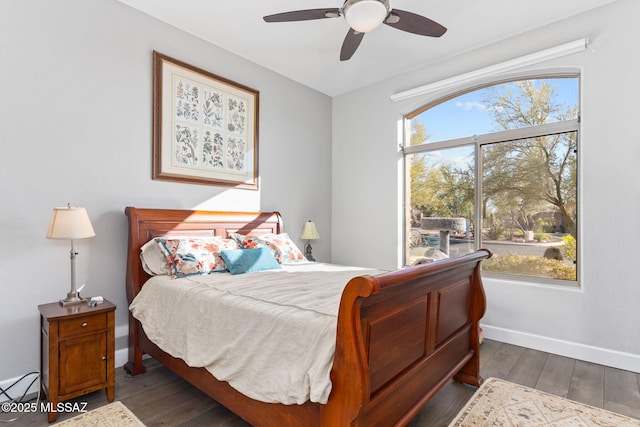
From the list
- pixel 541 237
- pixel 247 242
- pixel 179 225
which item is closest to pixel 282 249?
pixel 247 242

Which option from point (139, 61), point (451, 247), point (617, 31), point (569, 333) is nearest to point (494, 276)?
point (451, 247)

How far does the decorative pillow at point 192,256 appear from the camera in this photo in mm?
2533

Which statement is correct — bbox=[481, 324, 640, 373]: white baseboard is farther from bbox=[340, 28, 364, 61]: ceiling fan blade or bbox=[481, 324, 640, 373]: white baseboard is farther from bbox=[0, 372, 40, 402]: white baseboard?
bbox=[0, 372, 40, 402]: white baseboard

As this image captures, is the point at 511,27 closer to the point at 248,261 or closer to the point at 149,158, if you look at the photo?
the point at 248,261

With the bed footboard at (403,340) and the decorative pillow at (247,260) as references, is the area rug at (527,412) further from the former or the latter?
the decorative pillow at (247,260)

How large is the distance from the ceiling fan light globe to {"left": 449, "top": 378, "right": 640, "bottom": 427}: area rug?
8.21 ft

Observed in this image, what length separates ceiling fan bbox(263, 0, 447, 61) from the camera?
2.06m

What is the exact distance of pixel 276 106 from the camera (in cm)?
402

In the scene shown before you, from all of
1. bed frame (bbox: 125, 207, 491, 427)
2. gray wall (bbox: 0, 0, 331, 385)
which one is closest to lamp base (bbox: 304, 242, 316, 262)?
gray wall (bbox: 0, 0, 331, 385)

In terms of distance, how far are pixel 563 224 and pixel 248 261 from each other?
291cm

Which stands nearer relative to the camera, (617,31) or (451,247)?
(617,31)

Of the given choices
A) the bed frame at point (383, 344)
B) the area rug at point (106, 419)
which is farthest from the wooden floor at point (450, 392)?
the bed frame at point (383, 344)

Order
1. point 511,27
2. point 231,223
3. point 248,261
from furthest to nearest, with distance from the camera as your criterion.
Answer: point 231,223 < point 511,27 < point 248,261

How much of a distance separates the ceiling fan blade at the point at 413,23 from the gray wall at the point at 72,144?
1945mm
